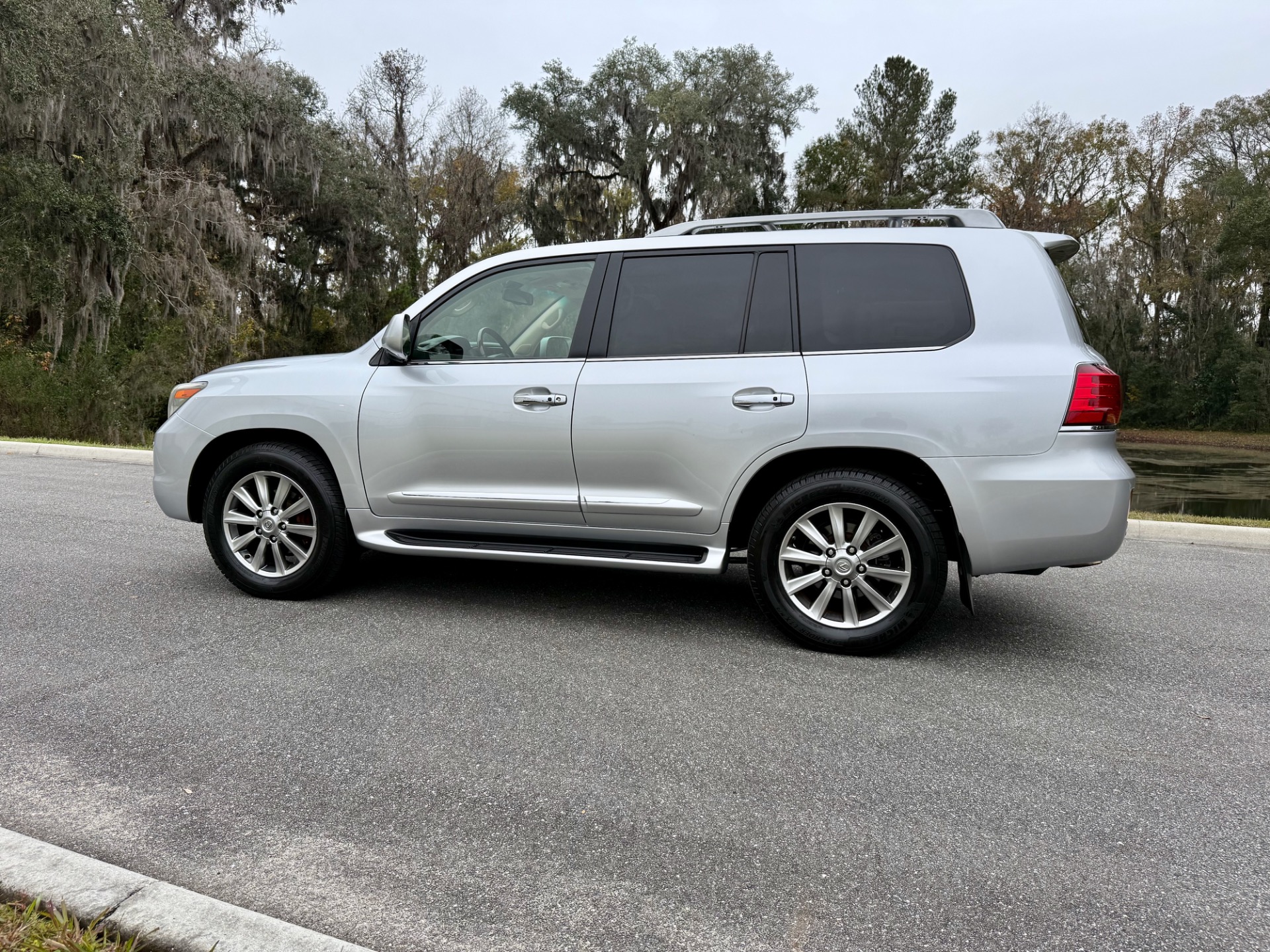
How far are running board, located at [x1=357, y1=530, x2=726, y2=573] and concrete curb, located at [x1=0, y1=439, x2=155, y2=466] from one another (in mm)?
8550

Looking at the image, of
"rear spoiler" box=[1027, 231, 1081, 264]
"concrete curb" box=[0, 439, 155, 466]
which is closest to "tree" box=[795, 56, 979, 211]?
"concrete curb" box=[0, 439, 155, 466]

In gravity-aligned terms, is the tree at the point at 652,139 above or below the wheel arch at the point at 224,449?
above

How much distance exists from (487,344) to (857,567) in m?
2.24

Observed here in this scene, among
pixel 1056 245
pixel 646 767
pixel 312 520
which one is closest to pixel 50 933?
pixel 646 767

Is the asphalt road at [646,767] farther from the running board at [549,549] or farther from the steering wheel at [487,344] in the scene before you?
the steering wheel at [487,344]

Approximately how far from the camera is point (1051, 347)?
13.5ft

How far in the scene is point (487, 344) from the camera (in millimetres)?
4996

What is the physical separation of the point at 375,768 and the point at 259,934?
99 cm

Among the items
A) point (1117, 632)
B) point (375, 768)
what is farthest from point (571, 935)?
point (1117, 632)

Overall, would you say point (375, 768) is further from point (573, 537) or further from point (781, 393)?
point (781, 393)

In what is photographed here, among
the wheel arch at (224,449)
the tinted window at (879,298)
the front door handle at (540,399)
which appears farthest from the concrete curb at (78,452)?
the tinted window at (879,298)

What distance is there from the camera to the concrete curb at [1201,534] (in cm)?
742

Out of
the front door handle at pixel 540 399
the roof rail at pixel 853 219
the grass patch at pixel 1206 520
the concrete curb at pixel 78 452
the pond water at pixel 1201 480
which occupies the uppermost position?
the roof rail at pixel 853 219

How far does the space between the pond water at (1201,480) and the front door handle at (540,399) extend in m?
9.66
